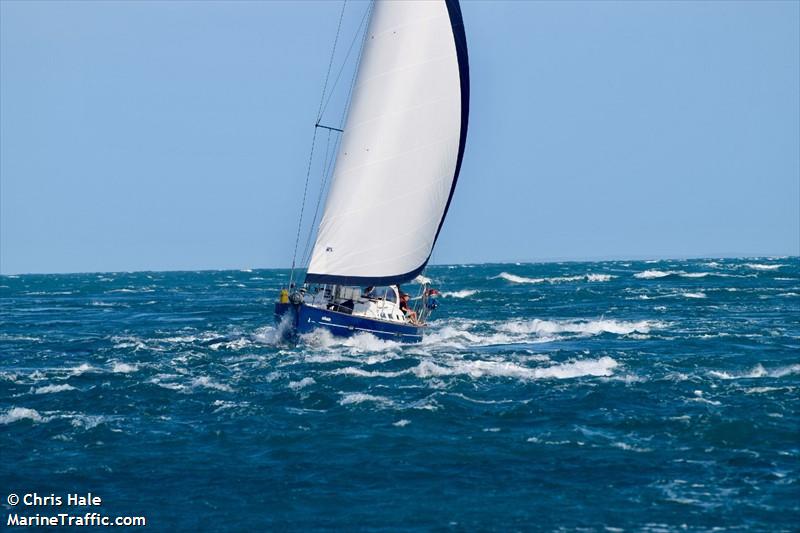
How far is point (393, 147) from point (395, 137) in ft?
1.49

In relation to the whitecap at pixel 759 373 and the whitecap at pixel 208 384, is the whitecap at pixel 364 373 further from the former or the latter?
the whitecap at pixel 759 373

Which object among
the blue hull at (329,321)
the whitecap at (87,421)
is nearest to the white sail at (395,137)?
the blue hull at (329,321)

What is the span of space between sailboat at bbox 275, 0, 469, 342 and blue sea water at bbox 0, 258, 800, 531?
12.1ft

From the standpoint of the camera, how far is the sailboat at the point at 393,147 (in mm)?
46562

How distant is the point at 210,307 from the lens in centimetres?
8256

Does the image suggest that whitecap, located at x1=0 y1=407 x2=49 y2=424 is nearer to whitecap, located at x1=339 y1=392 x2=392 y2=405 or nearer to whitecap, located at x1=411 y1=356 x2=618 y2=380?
whitecap, located at x1=339 y1=392 x2=392 y2=405

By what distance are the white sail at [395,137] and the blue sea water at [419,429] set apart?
13.5 ft

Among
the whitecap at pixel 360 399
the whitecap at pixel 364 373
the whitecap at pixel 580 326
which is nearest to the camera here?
the whitecap at pixel 360 399

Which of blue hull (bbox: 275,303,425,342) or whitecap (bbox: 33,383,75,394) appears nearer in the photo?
whitecap (bbox: 33,383,75,394)

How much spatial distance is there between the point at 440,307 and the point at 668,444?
53.2 meters

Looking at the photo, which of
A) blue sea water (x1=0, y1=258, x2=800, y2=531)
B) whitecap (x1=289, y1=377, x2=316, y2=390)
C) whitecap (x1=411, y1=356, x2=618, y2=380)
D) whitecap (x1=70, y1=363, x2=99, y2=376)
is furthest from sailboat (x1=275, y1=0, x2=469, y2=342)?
whitecap (x1=289, y1=377, x2=316, y2=390)

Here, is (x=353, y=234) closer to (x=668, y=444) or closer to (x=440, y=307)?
(x=668, y=444)

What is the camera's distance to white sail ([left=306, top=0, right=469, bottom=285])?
46562mm

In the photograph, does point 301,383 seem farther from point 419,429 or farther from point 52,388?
point 52,388
